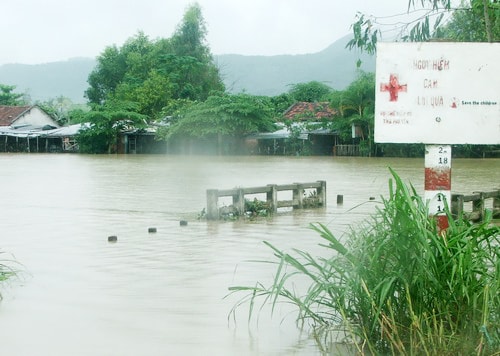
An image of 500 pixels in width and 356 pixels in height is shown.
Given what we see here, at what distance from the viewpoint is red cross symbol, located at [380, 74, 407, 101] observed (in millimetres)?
6598

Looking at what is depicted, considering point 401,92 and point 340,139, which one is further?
point 340,139

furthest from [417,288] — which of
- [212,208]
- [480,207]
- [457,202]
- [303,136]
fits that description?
[303,136]

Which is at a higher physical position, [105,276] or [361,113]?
[361,113]

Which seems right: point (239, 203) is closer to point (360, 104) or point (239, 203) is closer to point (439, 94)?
point (439, 94)

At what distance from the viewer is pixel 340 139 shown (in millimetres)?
62219

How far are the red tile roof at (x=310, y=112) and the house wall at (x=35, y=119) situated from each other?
24.1 m

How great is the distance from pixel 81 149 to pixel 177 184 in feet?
144

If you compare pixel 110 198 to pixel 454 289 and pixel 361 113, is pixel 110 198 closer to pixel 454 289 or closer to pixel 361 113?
pixel 454 289

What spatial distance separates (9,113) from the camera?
77562 mm

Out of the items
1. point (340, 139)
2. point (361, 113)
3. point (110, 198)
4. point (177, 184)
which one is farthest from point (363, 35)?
point (340, 139)

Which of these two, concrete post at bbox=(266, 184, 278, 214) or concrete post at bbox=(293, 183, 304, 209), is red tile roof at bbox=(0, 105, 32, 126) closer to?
concrete post at bbox=(293, 183, 304, 209)

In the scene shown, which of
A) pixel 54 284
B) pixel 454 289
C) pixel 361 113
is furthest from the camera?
pixel 361 113

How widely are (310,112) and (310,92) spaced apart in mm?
18047

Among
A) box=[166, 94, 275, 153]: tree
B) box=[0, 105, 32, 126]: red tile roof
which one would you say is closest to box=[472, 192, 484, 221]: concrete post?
box=[166, 94, 275, 153]: tree
